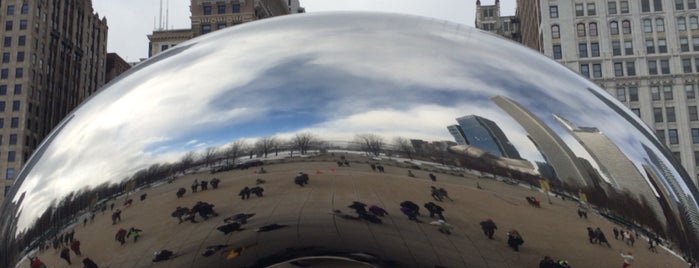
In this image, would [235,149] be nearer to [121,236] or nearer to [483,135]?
[121,236]

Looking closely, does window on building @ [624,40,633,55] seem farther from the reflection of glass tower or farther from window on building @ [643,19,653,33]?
the reflection of glass tower

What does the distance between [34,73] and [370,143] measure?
8338 cm

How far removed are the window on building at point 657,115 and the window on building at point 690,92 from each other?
325 centimetres

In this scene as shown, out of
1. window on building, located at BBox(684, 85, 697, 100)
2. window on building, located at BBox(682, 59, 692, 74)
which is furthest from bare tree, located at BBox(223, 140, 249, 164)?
window on building, located at BBox(682, 59, 692, 74)

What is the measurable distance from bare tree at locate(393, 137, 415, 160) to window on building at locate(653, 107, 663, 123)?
70124mm

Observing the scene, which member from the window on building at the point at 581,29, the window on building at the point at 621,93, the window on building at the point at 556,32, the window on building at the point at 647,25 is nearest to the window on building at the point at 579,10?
the window on building at the point at 581,29

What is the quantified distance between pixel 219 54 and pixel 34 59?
82.9 metres

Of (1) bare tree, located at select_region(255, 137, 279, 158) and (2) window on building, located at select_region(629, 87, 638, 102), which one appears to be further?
(2) window on building, located at select_region(629, 87, 638, 102)

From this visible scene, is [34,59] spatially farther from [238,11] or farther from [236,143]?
[236,143]

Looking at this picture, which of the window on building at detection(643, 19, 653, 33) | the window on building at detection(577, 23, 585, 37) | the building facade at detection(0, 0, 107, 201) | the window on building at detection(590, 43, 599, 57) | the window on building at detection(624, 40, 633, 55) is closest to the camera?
the window on building at detection(643, 19, 653, 33)

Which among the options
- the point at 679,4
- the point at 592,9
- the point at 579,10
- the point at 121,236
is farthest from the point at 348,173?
the point at 679,4

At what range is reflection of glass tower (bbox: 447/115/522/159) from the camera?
8.12ft

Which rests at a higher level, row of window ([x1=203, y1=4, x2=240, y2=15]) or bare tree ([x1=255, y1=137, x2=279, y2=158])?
row of window ([x1=203, y1=4, x2=240, y2=15])

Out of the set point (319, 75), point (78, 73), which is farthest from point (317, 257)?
point (78, 73)
